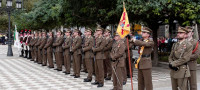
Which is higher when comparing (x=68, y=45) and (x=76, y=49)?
(x=68, y=45)

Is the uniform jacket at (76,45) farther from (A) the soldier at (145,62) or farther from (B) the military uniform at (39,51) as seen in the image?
(B) the military uniform at (39,51)

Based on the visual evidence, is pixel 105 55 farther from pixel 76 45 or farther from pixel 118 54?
pixel 118 54

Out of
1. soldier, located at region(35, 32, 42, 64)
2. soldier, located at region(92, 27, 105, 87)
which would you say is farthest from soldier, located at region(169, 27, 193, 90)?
soldier, located at region(35, 32, 42, 64)

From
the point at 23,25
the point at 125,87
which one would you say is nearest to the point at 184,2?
the point at 125,87

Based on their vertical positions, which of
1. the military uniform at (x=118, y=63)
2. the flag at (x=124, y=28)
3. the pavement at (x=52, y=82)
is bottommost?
the pavement at (x=52, y=82)

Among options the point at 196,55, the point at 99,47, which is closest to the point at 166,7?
the point at 99,47

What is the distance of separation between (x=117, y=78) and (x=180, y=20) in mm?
6542

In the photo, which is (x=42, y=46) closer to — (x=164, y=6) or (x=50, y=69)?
(x=50, y=69)

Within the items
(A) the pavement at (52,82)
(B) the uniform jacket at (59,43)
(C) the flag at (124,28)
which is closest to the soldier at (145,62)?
(C) the flag at (124,28)

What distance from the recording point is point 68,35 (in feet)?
37.7

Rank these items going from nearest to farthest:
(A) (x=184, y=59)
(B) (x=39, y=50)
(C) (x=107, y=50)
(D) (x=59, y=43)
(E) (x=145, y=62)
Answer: (A) (x=184, y=59) → (E) (x=145, y=62) → (C) (x=107, y=50) → (D) (x=59, y=43) → (B) (x=39, y=50)

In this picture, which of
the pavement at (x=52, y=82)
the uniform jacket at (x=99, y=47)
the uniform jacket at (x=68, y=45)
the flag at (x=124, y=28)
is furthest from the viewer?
the uniform jacket at (x=68, y=45)

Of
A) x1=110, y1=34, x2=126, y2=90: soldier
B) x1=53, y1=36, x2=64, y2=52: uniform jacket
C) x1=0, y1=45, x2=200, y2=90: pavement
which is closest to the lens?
x1=110, y1=34, x2=126, y2=90: soldier

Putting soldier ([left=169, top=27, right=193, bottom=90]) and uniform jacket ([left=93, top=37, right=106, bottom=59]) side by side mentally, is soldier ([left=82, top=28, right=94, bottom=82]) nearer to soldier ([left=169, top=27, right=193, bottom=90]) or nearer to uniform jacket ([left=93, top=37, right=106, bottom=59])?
uniform jacket ([left=93, top=37, right=106, bottom=59])
